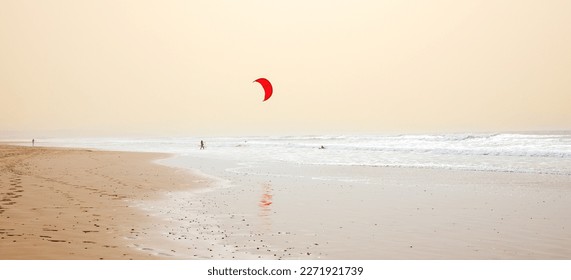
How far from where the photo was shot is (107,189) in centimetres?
1827

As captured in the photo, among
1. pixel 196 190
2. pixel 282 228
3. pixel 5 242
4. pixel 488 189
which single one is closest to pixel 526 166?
pixel 488 189

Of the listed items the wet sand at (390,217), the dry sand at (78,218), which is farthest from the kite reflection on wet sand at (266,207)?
the dry sand at (78,218)

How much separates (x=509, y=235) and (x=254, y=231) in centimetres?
532

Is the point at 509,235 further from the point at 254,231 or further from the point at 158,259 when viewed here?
the point at 158,259

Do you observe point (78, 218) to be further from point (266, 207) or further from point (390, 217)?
point (390, 217)

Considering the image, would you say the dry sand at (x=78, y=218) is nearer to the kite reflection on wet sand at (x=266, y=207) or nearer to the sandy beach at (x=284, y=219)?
the sandy beach at (x=284, y=219)

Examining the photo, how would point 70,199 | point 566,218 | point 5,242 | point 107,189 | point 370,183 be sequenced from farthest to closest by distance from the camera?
point 370,183
point 107,189
point 70,199
point 566,218
point 5,242

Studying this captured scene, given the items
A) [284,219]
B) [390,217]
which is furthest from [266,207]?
[390,217]

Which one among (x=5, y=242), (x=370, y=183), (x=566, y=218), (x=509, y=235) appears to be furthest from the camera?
(x=370, y=183)

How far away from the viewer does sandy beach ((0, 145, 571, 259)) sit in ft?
30.0

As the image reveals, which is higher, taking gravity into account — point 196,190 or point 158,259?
point 196,190

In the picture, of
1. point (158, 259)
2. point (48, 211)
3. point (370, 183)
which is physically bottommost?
point (158, 259)

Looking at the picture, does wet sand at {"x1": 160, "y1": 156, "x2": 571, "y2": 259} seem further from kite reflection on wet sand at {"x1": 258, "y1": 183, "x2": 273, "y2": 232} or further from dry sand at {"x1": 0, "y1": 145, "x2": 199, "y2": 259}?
dry sand at {"x1": 0, "y1": 145, "x2": 199, "y2": 259}

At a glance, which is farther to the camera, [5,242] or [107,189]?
[107,189]
